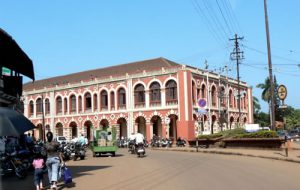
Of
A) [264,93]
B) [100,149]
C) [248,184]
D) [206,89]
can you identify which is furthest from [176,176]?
[264,93]

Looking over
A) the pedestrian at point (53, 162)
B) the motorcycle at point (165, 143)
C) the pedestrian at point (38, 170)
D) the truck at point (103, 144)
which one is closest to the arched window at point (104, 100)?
the motorcycle at point (165, 143)

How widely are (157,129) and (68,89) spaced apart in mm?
15467

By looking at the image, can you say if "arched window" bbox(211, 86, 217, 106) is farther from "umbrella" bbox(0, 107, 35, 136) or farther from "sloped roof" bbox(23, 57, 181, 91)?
"umbrella" bbox(0, 107, 35, 136)

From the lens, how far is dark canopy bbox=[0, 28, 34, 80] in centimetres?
1677

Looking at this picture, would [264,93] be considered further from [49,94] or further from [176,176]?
[176,176]

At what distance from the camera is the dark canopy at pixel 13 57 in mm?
16775

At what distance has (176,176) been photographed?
1620 centimetres

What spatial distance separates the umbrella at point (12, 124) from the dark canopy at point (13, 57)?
4.39m

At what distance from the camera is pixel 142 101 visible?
194 ft

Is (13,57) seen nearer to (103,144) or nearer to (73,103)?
(103,144)

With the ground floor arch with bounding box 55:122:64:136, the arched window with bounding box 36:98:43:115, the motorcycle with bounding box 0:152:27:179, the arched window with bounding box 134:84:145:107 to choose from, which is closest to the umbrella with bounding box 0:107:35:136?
the motorcycle with bounding box 0:152:27:179

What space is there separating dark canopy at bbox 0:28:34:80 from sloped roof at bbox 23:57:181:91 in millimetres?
34753

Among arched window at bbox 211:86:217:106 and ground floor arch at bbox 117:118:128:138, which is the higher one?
arched window at bbox 211:86:217:106

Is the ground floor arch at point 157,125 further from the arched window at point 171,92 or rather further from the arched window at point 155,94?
the arched window at point 171,92
